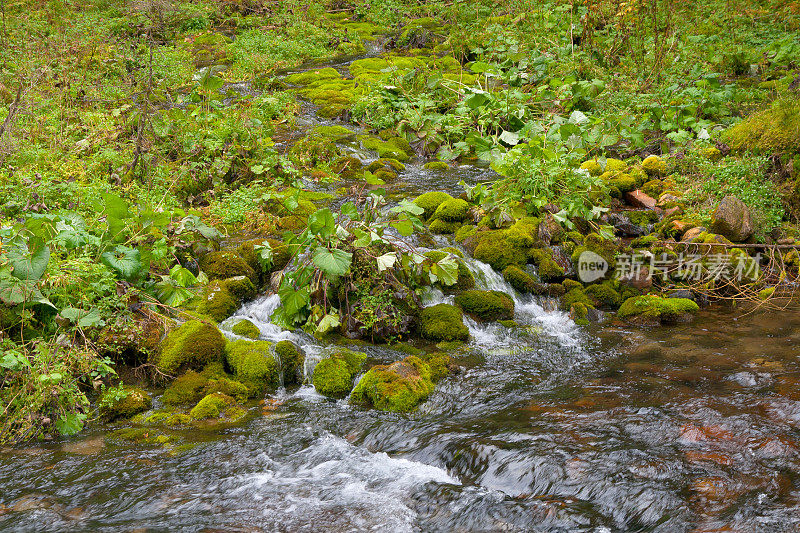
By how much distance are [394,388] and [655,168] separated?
22.5ft

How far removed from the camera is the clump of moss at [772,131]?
8.79 m

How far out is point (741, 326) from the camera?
22.9 ft

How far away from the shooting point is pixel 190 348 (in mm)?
5898

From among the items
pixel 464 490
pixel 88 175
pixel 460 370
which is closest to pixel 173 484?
pixel 464 490

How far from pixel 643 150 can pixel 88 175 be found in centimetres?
913

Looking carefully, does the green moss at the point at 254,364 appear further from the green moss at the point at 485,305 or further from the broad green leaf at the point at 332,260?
the green moss at the point at 485,305

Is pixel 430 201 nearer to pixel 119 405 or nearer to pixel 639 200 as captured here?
pixel 639 200

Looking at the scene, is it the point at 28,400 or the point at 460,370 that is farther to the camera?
the point at 460,370

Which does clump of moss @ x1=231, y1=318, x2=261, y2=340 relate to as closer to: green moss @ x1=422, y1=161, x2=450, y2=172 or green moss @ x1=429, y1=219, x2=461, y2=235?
green moss @ x1=429, y1=219, x2=461, y2=235

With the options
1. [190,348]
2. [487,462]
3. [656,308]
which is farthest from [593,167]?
[190,348]

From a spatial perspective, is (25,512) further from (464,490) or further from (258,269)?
(258,269)

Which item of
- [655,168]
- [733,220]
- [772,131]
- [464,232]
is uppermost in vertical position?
[772,131]

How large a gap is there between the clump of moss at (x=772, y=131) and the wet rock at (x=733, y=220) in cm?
151

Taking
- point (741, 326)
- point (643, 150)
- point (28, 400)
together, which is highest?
point (643, 150)
